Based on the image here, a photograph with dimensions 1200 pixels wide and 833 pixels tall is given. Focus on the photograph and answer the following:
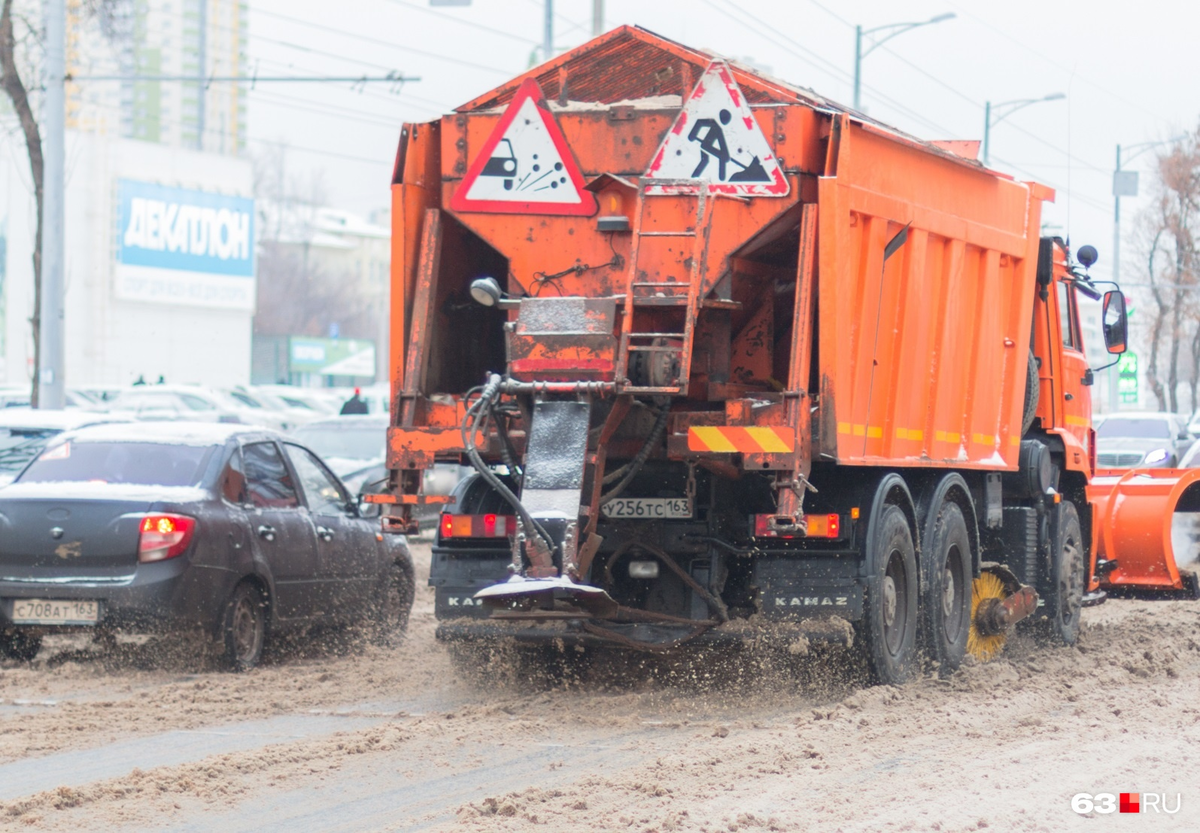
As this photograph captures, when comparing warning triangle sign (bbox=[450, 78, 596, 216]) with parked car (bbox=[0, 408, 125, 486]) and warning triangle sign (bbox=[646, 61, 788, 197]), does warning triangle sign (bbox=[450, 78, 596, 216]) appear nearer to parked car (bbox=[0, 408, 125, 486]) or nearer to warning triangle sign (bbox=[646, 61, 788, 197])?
warning triangle sign (bbox=[646, 61, 788, 197])

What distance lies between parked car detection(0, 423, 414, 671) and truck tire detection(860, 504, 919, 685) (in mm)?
3692

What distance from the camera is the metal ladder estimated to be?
8359 millimetres

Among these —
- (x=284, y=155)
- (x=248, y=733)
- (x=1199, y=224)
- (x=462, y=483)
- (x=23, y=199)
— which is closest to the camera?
(x=248, y=733)

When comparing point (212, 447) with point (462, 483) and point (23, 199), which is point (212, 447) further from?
point (23, 199)

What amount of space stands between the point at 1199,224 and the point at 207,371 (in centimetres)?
4765

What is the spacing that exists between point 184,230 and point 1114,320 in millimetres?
62287

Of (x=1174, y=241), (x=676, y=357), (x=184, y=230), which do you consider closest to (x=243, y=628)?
(x=676, y=357)

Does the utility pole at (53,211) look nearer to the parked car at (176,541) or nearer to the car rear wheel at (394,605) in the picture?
the car rear wheel at (394,605)

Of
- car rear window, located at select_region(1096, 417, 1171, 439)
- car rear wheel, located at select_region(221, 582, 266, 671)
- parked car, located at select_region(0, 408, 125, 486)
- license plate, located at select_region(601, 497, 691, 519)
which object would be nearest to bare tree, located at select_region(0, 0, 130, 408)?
parked car, located at select_region(0, 408, 125, 486)

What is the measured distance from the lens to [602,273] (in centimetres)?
910

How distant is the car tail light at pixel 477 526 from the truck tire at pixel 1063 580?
14.5ft

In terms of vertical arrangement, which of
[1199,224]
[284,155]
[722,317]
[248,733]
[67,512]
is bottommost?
[248,733]

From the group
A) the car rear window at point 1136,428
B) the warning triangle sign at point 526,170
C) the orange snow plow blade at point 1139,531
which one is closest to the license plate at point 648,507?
the warning triangle sign at point 526,170

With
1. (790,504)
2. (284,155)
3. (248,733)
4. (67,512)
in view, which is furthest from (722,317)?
(284,155)
